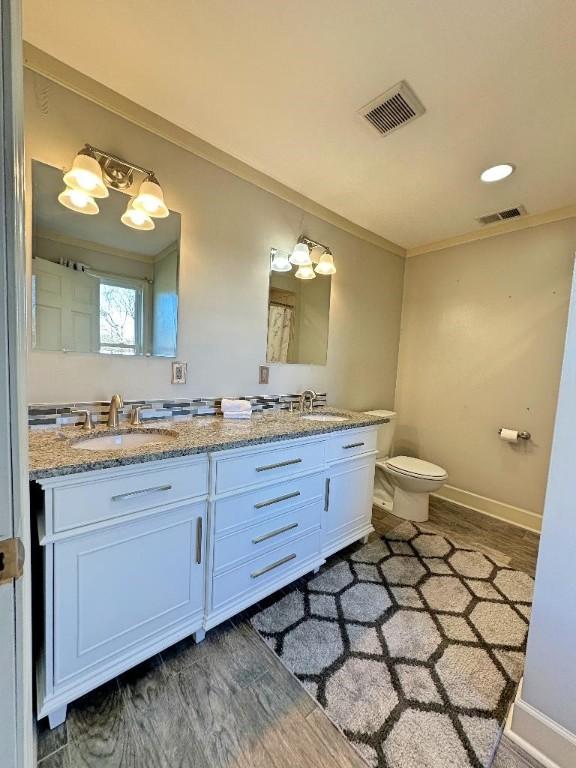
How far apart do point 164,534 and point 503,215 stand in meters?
3.10

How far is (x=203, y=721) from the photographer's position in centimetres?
107

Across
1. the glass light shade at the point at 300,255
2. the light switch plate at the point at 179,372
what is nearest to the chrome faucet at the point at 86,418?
the light switch plate at the point at 179,372

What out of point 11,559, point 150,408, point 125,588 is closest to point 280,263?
point 150,408

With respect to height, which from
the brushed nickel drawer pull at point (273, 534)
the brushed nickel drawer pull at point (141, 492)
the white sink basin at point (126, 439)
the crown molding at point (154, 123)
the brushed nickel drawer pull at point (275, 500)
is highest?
the crown molding at point (154, 123)

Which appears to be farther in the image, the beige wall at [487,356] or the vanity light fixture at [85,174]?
the beige wall at [487,356]

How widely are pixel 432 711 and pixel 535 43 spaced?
2.46 m

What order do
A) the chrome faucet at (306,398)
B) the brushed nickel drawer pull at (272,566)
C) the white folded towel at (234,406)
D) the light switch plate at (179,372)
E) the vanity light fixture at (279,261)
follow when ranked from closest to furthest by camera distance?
1. the brushed nickel drawer pull at (272,566)
2. the light switch plate at (179,372)
3. the white folded towel at (234,406)
4. the vanity light fixture at (279,261)
5. the chrome faucet at (306,398)

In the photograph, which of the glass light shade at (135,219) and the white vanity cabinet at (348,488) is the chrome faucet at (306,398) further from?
the glass light shade at (135,219)

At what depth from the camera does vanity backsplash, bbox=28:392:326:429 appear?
139cm

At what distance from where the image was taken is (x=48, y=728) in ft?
3.38

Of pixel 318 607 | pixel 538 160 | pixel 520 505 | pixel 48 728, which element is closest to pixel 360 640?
pixel 318 607

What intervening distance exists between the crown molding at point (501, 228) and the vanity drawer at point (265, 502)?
8.12 ft

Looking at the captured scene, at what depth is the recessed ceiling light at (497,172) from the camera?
1.88 meters

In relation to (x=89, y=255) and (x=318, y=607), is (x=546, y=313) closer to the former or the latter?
(x=318, y=607)
